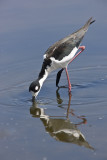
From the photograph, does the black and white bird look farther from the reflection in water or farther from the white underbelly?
the reflection in water

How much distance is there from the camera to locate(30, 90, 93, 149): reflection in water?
5.89 meters

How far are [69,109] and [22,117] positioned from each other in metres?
0.86

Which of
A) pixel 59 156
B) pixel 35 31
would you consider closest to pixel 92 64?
pixel 35 31

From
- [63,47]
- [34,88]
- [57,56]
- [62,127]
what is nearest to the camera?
[62,127]

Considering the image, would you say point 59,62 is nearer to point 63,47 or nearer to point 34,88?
point 63,47

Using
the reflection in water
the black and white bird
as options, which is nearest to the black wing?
the black and white bird

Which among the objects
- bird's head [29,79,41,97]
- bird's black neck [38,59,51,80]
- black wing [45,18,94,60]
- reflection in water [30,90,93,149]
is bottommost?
reflection in water [30,90,93,149]

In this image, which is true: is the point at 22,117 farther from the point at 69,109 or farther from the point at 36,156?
the point at 36,156

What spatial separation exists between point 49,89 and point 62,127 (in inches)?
69.8

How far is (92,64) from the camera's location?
871 centimetres

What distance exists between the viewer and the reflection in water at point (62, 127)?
19.3ft

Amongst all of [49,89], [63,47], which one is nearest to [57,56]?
[63,47]

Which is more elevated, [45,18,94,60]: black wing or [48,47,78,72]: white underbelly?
[45,18,94,60]: black wing

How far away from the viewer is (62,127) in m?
6.42
